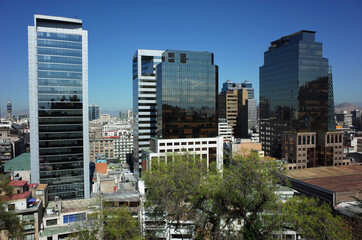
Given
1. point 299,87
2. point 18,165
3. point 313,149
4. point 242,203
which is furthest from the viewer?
point 299,87

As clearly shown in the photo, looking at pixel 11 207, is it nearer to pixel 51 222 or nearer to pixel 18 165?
pixel 51 222

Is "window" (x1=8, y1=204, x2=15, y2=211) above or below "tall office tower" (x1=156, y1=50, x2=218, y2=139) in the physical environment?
below

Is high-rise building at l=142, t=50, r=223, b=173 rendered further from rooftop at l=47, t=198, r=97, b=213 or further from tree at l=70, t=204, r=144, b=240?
tree at l=70, t=204, r=144, b=240

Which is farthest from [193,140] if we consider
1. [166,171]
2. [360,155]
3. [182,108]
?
[360,155]

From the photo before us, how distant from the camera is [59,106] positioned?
65.9m

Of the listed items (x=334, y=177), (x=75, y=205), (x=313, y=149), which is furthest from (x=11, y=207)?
(x=313, y=149)

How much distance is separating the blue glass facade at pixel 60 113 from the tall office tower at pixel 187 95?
22019 mm

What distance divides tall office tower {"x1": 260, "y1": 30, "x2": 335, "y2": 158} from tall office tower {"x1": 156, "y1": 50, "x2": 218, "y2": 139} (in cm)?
3176

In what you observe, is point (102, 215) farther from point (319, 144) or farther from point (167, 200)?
point (319, 144)

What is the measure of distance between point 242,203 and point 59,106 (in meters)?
58.0

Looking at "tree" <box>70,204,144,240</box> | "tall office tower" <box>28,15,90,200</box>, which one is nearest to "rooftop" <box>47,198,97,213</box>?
"tree" <box>70,204,144,240</box>

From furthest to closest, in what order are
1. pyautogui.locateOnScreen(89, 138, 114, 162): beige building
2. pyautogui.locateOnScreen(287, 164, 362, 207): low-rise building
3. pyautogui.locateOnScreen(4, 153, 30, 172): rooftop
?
pyautogui.locateOnScreen(89, 138, 114, 162): beige building < pyautogui.locateOnScreen(4, 153, 30, 172): rooftop < pyautogui.locateOnScreen(287, 164, 362, 207): low-rise building

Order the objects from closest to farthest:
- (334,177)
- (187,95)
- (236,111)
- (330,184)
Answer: (330,184) → (334,177) → (187,95) → (236,111)

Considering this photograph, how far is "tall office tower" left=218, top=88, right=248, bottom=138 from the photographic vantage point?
16088 centimetres
